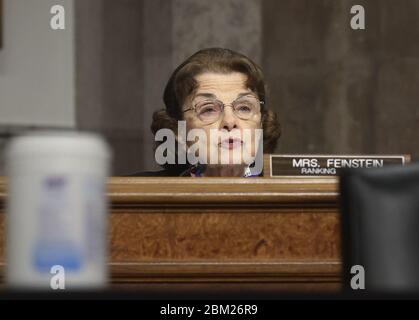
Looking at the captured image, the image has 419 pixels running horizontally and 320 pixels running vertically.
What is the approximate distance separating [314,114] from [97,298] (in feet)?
18.3

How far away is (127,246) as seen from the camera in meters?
2.32

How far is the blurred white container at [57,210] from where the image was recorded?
107 cm

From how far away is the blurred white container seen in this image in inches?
42.0

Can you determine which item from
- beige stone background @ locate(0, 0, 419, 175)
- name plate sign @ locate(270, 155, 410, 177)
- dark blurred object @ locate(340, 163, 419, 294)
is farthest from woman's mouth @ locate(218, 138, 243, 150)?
beige stone background @ locate(0, 0, 419, 175)

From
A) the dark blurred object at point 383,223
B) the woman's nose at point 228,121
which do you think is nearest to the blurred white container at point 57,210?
the dark blurred object at point 383,223

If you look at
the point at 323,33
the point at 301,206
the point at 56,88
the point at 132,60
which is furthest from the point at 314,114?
the point at 301,206

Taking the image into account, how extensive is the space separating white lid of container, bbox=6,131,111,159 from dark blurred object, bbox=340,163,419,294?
38 centimetres

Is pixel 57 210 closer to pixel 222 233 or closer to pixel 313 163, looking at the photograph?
pixel 222 233

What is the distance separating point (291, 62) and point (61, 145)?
5.41 m

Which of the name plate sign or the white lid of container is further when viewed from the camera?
the name plate sign

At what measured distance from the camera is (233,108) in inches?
121

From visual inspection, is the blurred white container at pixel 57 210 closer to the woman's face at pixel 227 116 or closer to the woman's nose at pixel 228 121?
the woman's face at pixel 227 116

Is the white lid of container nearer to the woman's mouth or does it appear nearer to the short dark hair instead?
the woman's mouth

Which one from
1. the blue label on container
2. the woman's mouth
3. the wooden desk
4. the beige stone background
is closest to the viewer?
the blue label on container
